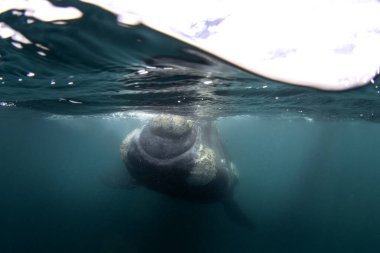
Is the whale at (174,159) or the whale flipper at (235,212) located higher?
the whale at (174,159)

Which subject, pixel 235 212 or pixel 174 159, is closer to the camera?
pixel 174 159

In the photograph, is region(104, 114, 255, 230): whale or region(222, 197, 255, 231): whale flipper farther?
region(222, 197, 255, 231): whale flipper

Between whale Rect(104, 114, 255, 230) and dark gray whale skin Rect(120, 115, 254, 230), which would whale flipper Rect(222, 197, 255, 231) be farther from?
dark gray whale skin Rect(120, 115, 254, 230)

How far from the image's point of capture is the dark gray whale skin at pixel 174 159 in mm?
11320

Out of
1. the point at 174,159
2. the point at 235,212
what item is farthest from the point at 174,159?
the point at 235,212

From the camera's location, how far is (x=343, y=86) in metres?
6.17

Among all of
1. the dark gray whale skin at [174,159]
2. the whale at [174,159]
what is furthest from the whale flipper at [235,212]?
the dark gray whale skin at [174,159]

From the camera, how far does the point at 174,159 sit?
1134 centimetres

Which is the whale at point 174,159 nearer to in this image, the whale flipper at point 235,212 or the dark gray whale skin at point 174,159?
the dark gray whale skin at point 174,159

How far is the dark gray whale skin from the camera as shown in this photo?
1132cm

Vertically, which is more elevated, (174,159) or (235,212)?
(174,159)

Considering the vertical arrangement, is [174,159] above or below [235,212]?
above

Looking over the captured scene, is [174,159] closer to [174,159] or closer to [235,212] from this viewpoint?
[174,159]

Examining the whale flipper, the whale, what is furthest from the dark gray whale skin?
the whale flipper
